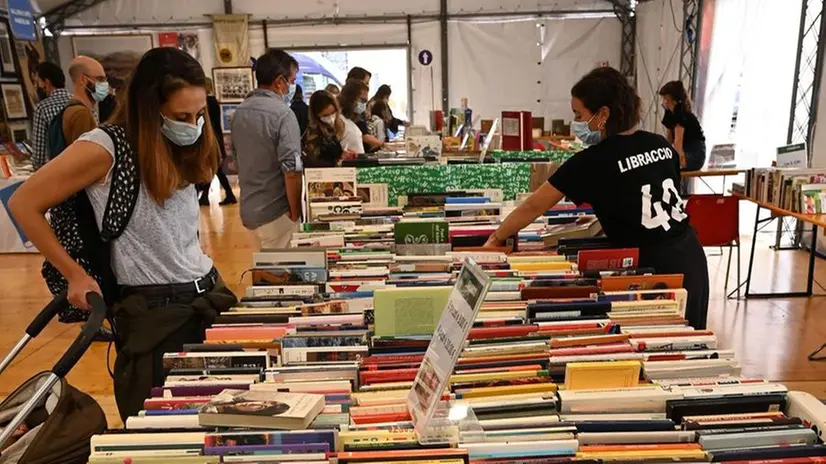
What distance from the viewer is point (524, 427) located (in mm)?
1228

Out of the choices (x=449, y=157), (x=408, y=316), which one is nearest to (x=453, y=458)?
(x=408, y=316)

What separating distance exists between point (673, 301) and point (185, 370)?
53.8 inches

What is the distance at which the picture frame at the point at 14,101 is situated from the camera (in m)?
9.59

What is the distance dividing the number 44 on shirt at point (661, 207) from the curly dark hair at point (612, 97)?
0.27m

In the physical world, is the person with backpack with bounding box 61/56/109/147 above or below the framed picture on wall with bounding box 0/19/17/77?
below

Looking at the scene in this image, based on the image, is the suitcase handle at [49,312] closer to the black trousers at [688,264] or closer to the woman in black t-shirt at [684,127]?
the black trousers at [688,264]

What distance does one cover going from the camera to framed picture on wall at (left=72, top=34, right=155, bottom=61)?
37.5 feet

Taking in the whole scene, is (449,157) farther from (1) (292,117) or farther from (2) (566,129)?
(2) (566,129)

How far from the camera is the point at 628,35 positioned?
11.6m

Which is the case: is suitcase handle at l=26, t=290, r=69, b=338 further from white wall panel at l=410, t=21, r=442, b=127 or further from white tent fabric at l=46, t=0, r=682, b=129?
white tent fabric at l=46, t=0, r=682, b=129

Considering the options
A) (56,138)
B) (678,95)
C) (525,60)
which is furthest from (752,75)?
(56,138)

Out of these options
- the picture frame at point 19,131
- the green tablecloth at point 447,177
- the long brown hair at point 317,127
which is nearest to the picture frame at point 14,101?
the picture frame at point 19,131

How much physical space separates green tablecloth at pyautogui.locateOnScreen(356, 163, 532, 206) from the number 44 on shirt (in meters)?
1.41

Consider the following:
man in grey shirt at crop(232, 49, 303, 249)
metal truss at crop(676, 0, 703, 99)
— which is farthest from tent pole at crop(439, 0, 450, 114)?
man in grey shirt at crop(232, 49, 303, 249)
